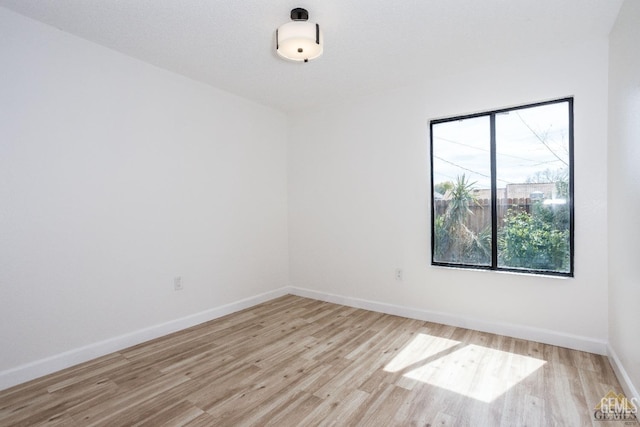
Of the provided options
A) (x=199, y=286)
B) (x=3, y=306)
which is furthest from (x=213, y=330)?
(x=3, y=306)

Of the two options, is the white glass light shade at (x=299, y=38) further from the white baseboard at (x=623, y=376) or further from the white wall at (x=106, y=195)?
the white baseboard at (x=623, y=376)

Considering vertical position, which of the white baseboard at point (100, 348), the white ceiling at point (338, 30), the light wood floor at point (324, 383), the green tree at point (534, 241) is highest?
the white ceiling at point (338, 30)

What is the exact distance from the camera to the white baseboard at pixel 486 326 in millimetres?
2660

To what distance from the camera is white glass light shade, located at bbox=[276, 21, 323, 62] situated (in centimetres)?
217

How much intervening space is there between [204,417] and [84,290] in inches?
60.4

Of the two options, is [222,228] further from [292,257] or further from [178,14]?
[178,14]

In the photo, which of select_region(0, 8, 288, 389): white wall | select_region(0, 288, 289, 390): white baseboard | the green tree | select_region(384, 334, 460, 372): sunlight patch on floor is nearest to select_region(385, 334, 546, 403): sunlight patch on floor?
select_region(384, 334, 460, 372): sunlight patch on floor

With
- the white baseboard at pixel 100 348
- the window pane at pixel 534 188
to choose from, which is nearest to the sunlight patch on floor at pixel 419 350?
the window pane at pixel 534 188

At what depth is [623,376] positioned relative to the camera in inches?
82.3

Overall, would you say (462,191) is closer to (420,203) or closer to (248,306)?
(420,203)

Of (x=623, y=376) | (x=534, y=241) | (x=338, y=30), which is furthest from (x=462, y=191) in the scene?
(x=338, y=30)

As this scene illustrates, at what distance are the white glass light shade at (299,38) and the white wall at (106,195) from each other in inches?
62.3

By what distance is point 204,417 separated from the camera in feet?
6.22

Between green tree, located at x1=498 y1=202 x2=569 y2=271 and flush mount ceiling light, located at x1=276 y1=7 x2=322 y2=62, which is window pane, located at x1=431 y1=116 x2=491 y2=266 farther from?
flush mount ceiling light, located at x1=276 y1=7 x2=322 y2=62
